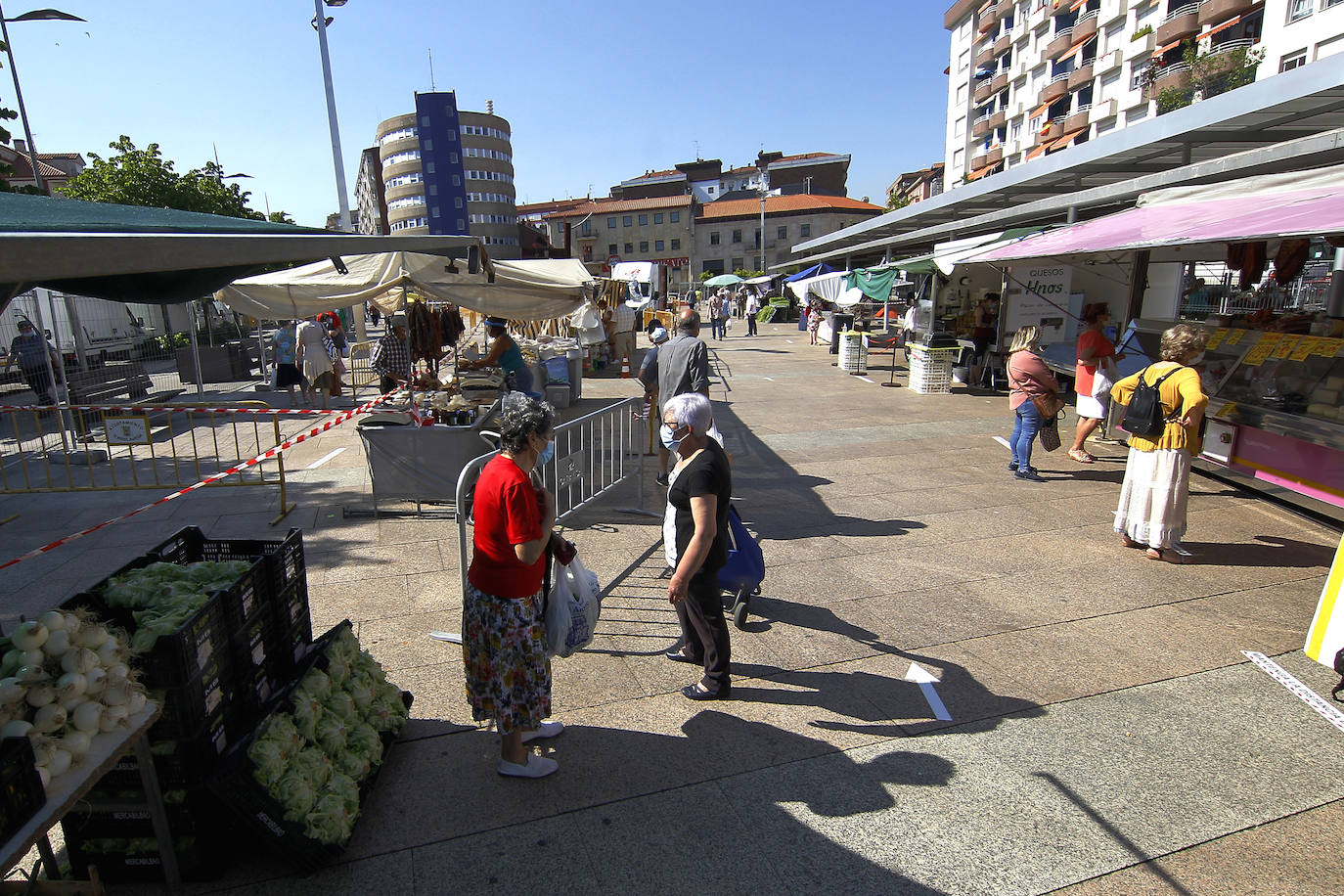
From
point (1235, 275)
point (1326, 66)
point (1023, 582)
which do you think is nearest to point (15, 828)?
point (1023, 582)

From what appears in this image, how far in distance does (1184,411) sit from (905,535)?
2295 millimetres

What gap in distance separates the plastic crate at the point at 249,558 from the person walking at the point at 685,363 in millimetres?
4045

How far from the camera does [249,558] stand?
3.19m

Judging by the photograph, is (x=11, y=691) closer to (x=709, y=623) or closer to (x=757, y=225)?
(x=709, y=623)

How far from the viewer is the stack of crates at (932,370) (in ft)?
45.6

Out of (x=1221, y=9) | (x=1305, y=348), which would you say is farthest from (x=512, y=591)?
(x=1221, y=9)

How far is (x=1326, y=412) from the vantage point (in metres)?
6.11

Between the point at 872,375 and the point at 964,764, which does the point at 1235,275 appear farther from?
the point at 964,764

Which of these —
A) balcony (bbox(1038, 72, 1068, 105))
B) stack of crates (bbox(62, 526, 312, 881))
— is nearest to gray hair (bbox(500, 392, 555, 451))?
stack of crates (bbox(62, 526, 312, 881))

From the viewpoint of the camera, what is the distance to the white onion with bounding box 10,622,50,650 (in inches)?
79.9

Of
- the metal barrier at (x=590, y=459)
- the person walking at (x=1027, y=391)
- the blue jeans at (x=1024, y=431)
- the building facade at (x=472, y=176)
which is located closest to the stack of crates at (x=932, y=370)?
the person walking at (x=1027, y=391)

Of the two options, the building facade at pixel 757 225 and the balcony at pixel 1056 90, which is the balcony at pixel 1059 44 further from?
the building facade at pixel 757 225

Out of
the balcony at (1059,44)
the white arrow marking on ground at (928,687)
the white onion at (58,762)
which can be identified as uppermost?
the balcony at (1059,44)

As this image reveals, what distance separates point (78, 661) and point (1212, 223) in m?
7.71
